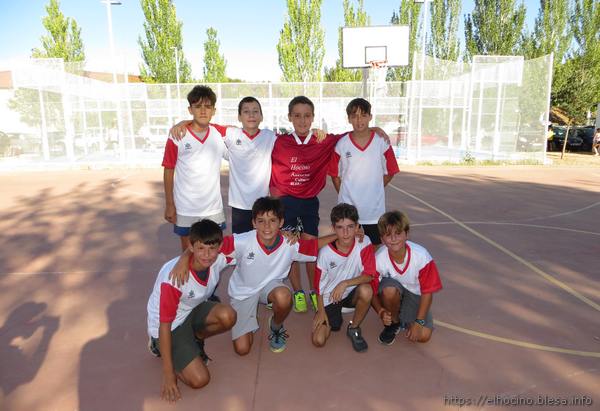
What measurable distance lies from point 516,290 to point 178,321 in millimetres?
3123

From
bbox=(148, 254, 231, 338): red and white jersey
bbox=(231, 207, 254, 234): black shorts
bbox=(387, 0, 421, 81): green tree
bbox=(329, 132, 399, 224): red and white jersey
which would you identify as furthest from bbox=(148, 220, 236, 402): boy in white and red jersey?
bbox=(387, 0, 421, 81): green tree

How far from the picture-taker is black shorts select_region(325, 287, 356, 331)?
3.38m

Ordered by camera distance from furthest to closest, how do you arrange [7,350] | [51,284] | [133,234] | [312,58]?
[312,58] → [133,234] → [51,284] → [7,350]

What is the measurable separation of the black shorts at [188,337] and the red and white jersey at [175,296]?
0.12 feet

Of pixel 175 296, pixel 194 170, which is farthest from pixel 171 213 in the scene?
pixel 175 296

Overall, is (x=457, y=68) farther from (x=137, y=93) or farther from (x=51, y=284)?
(x=51, y=284)

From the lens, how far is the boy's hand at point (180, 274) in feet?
8.81

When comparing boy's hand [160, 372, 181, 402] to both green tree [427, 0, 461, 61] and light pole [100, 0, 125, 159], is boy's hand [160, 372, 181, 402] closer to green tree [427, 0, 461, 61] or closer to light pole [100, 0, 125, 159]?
light pole [100, 0, 125, 159]

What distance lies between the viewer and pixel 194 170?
364 cm

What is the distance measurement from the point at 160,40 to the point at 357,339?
26.8 meters

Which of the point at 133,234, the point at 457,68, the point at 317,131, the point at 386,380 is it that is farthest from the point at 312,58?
the point at 386,380

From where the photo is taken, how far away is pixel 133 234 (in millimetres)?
6309

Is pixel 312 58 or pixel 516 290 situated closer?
pixel 516 290

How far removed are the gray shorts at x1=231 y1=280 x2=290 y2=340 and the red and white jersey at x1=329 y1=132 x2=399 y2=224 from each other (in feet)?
3.40
